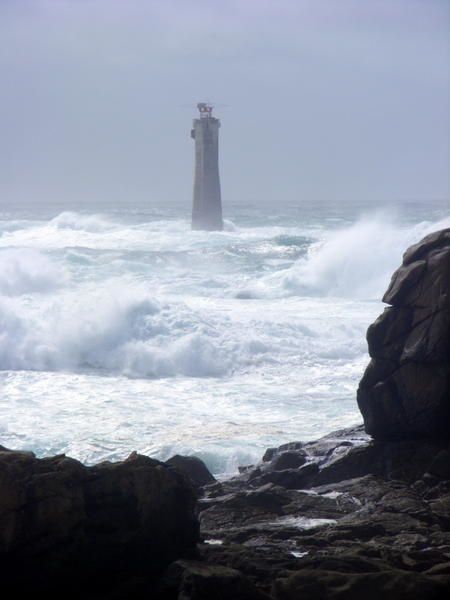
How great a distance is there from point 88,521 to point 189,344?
12931mm

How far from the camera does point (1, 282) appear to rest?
1120 inches

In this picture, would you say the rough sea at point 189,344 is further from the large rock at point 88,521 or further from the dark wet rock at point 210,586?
the dark wet rock at point 210,586

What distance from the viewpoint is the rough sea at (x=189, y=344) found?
13.4m

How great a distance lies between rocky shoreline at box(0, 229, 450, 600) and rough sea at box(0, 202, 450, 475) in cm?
203

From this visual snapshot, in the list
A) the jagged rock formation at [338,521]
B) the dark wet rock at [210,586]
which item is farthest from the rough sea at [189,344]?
the dark wet rock at [210,586]

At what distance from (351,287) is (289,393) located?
15689 mm

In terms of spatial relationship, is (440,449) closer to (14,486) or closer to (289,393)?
(14,486)

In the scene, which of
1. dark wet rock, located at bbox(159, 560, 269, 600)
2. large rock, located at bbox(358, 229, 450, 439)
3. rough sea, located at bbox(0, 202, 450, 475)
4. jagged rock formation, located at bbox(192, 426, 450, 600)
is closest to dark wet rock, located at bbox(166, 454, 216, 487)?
jagged rock formation, located at bbox(192, 426, 450, 600)

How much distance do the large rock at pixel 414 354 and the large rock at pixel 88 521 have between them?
134 inches

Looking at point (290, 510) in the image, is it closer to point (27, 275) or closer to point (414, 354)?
point (414, 354)

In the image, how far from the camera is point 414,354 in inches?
400

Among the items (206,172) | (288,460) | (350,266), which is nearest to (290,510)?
(288,460)

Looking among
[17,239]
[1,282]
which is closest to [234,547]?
[1,282]

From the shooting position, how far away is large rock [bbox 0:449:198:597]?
6660mm
